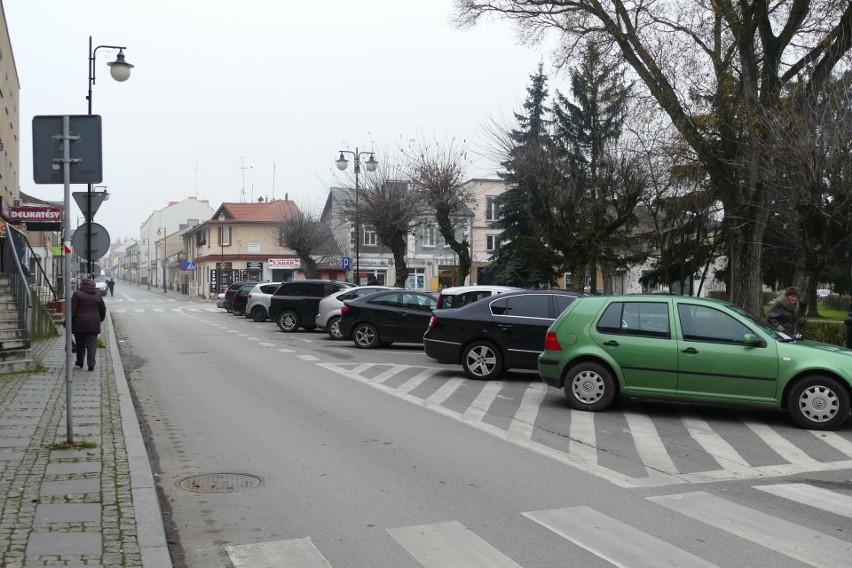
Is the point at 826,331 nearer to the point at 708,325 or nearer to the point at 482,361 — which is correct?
the point at 482,361

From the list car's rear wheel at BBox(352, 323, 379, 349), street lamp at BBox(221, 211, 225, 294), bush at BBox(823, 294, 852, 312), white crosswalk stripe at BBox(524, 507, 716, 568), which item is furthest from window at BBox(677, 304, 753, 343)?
street lamp at BBox(221, 211, 225, 294)

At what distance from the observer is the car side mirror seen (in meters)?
9.82

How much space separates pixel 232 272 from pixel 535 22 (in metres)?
52.7

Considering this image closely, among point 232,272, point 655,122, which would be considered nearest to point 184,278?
point 232,272

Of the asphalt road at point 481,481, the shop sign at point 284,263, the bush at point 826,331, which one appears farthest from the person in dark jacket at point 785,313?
the shop sign at point 284,263

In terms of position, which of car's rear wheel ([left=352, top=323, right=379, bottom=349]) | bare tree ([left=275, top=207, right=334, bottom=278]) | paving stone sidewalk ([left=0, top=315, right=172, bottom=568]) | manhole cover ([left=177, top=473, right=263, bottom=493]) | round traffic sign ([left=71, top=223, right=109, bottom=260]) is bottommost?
manhole cover ([left=177, top=473, right=263, bottom=493])

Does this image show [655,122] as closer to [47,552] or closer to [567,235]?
[567,235]

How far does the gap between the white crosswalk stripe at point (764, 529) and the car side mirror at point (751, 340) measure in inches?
147

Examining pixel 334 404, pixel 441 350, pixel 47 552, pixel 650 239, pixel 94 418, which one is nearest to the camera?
pixel 47 552

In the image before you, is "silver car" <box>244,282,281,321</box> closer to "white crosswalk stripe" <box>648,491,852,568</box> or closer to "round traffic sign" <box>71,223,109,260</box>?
"round traffic sign" <box>71,223,109,260</box>

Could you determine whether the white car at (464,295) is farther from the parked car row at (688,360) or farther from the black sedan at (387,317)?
the parked car row at (688,360)

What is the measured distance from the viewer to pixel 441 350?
14422mm

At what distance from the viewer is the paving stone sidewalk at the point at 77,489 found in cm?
490

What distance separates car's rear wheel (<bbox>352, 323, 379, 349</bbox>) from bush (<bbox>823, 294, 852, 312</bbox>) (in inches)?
1622
